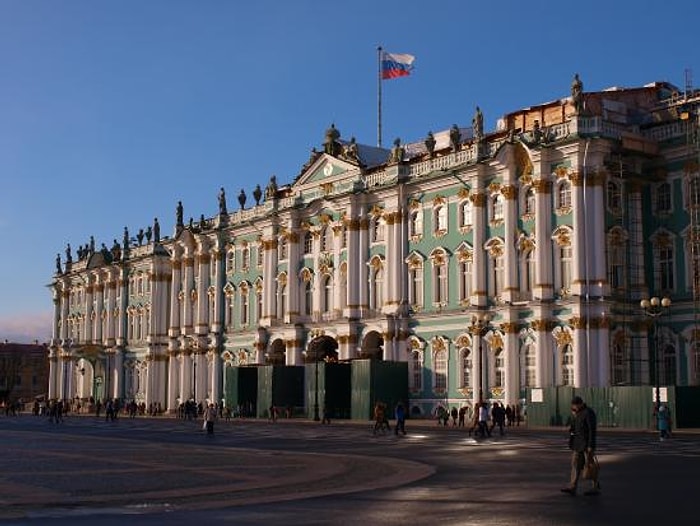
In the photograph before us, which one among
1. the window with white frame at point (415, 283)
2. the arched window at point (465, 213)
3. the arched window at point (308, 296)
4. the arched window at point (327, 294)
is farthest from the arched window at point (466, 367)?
the arched window at point (308, 296)

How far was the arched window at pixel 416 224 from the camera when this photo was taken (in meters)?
70.9

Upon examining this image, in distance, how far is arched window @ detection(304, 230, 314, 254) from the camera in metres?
80.1

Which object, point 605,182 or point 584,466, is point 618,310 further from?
point 584,466

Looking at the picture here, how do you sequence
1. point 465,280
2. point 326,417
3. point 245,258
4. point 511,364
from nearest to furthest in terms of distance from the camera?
point 511,364 → point 326,417 → point 465,280 → point 245,258

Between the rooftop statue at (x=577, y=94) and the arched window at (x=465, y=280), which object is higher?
the rooftop statue at (x=577, y=94)

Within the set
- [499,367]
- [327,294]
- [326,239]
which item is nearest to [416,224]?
[326,239]

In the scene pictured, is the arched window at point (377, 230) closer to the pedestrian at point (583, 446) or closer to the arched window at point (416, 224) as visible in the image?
the arched window at point (416, 224)

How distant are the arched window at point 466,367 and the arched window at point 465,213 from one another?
8050mm

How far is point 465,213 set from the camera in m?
67.6

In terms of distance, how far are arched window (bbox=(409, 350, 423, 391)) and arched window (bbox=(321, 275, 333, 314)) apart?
9.64 meters

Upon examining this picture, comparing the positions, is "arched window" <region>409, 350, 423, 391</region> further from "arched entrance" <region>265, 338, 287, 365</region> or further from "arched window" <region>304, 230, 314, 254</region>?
"arched entrance" <region>265, 338, 287, 365</region>

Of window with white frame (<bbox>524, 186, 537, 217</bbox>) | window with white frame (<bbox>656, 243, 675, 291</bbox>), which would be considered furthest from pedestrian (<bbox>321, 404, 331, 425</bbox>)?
window with white frame (<bbox>656, 243, 675, 291</bbox>)

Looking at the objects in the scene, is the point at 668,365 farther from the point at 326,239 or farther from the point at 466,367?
the point at 326,239

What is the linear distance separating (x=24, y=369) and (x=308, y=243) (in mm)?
115541
